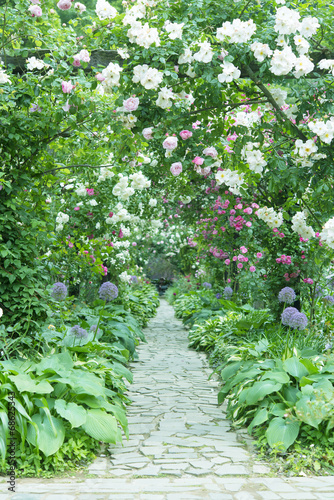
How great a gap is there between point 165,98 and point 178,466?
248 cm

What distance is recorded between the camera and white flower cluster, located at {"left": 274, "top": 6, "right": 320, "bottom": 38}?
11.8 feet

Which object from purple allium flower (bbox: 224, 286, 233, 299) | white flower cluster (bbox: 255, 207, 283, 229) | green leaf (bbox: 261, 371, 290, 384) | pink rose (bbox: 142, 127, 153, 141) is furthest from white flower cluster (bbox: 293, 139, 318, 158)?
purple allium flower (bbox: 224, 286, 233, 299)

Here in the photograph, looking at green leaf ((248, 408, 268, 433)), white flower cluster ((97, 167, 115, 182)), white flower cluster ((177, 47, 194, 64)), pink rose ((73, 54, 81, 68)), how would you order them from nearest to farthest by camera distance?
green leaf ((248, 408, 268, 433))
white flower cluster ((177, 47, 194, 64))
pink rose ((73, 54, 81, 68))
white flower cluster ((97, 167, 115, 182))

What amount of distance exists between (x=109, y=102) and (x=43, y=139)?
767mm

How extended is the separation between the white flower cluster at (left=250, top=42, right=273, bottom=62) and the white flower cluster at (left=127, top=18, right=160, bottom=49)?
0.68 metres

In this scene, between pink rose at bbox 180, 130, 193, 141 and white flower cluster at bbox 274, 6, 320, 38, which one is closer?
white flower cluster at bbox 274, 6, 320, 38

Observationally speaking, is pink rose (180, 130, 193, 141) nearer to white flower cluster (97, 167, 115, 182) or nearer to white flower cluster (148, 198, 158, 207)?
white flower cluster (97, 167, 115, 182)

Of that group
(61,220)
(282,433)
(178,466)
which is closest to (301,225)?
(282,433)

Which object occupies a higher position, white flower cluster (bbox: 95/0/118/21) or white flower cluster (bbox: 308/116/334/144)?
white flower cluster (bbox: 95/0/118/21)

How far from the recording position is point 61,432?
311cm

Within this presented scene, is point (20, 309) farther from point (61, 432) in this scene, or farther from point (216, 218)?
point (216, 218)

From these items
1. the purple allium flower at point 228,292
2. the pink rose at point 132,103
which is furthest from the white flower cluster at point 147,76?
the purple allium flower at point 228,292

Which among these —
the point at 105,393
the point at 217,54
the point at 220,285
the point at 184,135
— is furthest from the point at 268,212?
the point at 220,285

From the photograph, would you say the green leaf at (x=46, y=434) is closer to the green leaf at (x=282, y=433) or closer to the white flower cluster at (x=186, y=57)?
the green leaf at (x=282, y=433)
